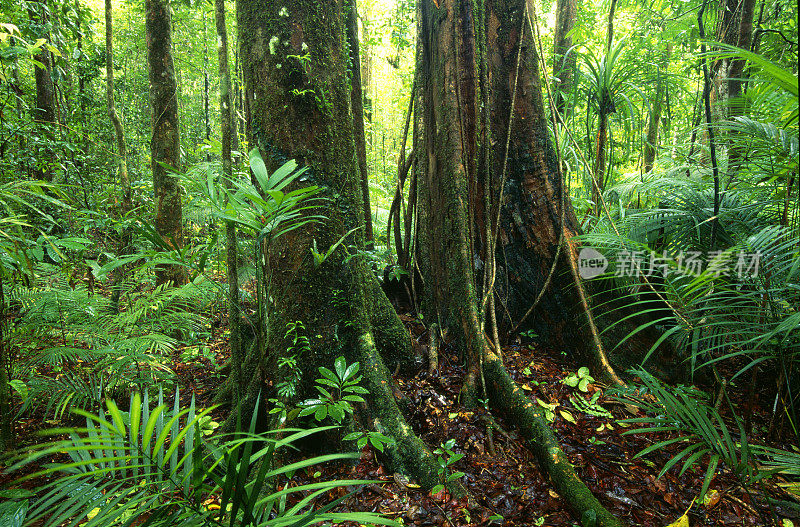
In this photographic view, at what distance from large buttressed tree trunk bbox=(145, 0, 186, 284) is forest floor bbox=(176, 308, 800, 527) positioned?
313cm

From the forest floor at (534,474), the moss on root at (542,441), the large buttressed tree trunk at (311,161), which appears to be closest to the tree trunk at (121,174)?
the forest floor at (534,474)

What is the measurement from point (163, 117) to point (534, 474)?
4627mm

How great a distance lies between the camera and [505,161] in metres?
2.81

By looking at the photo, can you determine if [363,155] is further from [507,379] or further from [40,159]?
[40,159]

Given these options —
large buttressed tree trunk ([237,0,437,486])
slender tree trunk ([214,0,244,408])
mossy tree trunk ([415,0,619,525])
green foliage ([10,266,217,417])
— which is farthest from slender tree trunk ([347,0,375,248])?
green foliage ([10,266,217,417])

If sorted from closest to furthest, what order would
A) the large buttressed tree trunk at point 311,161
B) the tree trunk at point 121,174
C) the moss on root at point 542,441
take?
the moss on root at point 542,441 → the large buttressed tree trunk at point 311,161 → the tree trunk at point 121,174

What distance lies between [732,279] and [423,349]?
6.03 ft

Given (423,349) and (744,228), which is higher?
(744,228)

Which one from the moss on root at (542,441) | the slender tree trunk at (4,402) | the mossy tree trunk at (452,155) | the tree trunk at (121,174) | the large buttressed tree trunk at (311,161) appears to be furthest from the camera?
the tree trunk at (121,174)

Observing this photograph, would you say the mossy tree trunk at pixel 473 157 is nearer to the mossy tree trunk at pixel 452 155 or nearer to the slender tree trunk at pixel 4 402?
the mossy tree trunk at pixel 452 155

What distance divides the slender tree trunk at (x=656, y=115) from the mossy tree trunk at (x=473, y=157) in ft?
3.24

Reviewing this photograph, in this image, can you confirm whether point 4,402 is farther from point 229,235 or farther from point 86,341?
point 229,235

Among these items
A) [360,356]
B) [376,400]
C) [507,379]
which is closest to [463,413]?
[507,379]

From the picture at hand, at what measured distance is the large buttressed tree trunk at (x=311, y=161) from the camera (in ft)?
6.86
